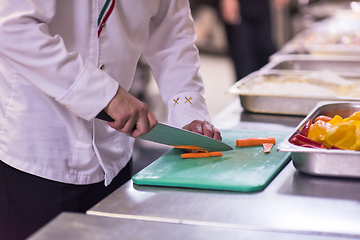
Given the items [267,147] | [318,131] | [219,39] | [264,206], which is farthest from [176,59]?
[219,39]

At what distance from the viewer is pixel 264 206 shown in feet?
2.60

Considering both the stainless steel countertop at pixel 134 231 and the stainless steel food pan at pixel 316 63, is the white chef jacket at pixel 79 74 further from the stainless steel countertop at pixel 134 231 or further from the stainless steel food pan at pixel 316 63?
the stainless steel food pan at pixel 316 63

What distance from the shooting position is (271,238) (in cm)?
68

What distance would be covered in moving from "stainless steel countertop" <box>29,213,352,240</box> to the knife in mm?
270

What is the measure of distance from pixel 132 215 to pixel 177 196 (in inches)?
4.6

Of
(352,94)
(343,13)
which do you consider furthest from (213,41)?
(352,94)

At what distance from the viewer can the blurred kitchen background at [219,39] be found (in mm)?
3979

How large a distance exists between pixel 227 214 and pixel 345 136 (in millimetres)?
328

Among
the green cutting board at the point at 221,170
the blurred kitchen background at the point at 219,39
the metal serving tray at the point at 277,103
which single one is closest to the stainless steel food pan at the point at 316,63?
the metal serving tray at the point at 277,103

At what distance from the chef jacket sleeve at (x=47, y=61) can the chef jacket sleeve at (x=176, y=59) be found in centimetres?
36

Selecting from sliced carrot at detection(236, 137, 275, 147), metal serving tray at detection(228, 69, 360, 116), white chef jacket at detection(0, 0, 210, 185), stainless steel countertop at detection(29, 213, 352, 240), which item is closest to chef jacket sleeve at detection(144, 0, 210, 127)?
white chef jacket at detection(0, 0, 210, 185)

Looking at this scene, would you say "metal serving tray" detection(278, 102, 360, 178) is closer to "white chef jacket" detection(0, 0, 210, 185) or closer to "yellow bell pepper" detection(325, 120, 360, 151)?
"yellow bell pepper" detection(325, 120, 360, 151)

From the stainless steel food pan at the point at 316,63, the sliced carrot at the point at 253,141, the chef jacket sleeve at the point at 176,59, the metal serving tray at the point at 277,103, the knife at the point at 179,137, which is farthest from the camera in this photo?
the stainless steel food pan at the point at 316,63

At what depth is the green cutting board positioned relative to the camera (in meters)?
0.87
